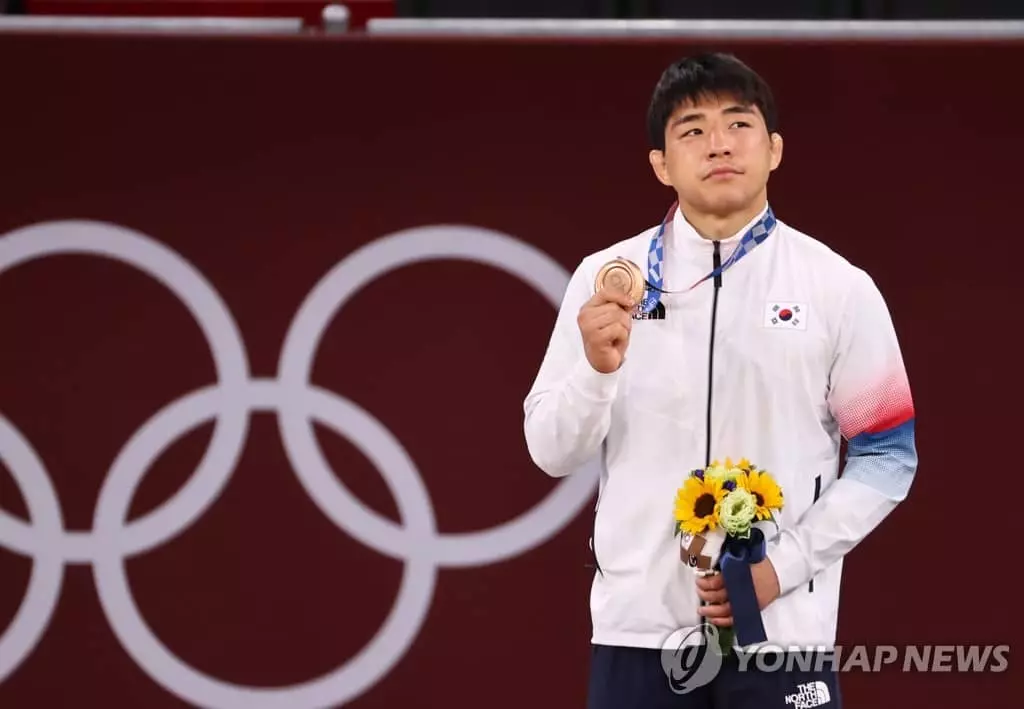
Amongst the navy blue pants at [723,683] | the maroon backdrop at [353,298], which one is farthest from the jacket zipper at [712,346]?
the maroon backdrop at [353,298]

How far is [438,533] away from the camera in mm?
4160

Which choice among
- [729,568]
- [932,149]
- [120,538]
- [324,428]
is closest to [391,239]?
[324,428]

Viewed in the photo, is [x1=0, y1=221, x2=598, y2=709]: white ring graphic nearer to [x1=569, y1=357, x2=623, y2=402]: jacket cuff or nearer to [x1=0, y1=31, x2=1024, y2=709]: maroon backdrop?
[x1=0, y1=31, x2=1024, y2=709]: maroon backdrop

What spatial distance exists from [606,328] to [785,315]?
1.31 feet

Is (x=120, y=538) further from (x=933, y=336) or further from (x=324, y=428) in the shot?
(x=933, y=336)

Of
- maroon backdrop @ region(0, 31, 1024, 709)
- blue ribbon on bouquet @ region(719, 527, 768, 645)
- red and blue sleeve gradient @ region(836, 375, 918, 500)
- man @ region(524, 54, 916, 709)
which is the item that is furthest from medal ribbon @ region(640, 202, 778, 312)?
maroon backdrop @ region(0, 31, 1024, 709)

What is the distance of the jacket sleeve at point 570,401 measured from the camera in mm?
2557

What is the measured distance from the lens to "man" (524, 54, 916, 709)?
8.48 ft

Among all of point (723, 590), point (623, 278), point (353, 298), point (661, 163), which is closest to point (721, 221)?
point (661, 163)

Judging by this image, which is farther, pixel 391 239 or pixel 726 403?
pixel 391 239

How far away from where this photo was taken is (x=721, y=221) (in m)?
2.76

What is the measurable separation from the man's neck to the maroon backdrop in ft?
4.48

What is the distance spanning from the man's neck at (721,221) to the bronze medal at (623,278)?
28 centimetres

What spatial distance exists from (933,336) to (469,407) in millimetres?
1349
